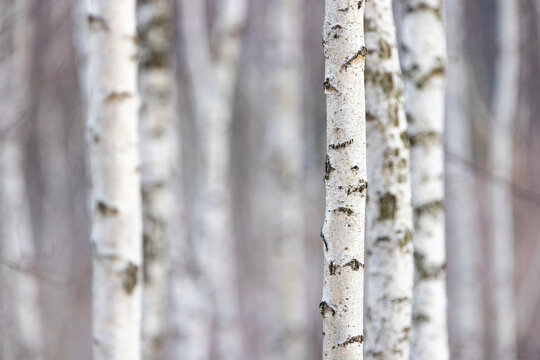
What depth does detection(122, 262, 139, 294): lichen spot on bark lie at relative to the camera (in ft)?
8.38

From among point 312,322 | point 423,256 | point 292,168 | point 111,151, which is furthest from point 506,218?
point 111,151

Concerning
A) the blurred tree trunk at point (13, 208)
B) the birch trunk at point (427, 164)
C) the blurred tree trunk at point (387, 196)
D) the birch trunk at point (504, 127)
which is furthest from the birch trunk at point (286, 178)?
the blurred tree trunk at point (387, 196)

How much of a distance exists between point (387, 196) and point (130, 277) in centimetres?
103

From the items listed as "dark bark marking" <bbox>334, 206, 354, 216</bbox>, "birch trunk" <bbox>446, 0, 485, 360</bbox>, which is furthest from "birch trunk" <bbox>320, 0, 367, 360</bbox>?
"birch trunk" <bbox>446, 0, 485, 360</bbox>

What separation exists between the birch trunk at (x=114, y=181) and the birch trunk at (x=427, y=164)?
111 centimetres

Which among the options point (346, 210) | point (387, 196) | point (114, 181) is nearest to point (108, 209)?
point (114, 181)

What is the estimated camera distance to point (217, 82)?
605 cm

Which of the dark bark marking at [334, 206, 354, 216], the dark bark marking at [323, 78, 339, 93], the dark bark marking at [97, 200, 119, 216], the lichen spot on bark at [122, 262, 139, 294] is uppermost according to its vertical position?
the dark bark marking at [323, 78, 339, 93]

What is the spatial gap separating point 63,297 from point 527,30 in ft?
25.0

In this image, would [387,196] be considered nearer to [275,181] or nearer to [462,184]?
[275,181]

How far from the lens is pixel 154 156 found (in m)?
3.91

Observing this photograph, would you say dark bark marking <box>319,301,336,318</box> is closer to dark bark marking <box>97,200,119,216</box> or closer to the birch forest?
the birch forest

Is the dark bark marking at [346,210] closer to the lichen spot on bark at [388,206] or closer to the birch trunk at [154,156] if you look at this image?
the lichen spot on bark at [388,206]

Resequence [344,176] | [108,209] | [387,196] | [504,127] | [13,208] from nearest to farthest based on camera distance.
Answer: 1. [344,176]
2. [387,196]
3. [108,209]
4. [13,208]
5. [504,127]
